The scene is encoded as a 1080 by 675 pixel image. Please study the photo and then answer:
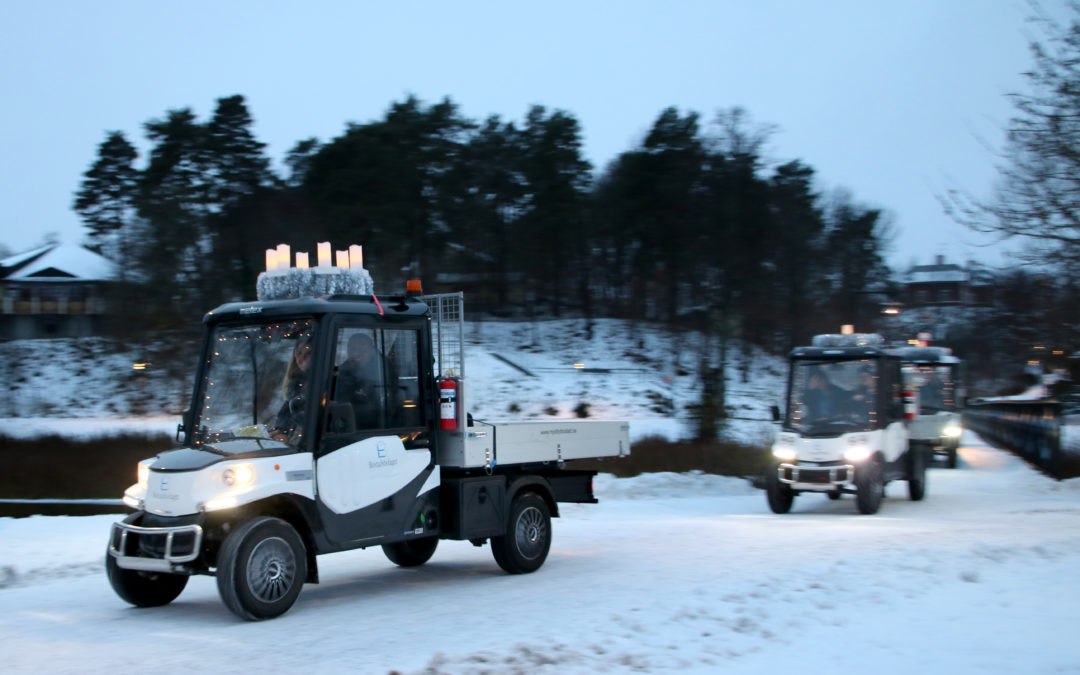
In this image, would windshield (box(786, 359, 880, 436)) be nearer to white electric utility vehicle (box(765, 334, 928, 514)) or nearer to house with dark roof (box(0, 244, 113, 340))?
white electric utility vehicle (box(765, 334, 928, 514))

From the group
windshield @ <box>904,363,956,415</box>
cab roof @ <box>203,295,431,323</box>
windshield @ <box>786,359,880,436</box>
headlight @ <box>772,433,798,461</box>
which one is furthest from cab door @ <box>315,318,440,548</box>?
windshield @ <box>904,363,956,415</box>

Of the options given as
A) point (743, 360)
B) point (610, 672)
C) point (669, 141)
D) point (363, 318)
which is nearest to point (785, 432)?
point (363, 318)

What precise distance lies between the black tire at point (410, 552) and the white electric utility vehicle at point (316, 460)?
4.18ft

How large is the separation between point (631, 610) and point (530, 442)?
2.68 m

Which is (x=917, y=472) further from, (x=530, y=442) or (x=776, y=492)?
(x=530, y=442)

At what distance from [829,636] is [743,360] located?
49233 mm

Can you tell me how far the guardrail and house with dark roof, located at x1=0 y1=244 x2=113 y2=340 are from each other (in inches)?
2190

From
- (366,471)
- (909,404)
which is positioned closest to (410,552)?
(366,471)

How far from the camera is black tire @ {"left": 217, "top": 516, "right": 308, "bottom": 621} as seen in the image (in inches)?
293

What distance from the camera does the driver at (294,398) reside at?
820 centimetres

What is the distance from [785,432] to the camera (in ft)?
54.3

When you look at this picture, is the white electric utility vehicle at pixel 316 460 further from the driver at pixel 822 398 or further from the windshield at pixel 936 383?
the windshield at pixel 936 383

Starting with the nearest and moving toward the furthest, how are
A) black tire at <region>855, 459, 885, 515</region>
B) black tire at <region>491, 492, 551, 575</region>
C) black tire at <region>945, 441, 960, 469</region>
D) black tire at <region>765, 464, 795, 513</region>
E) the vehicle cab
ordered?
black tire at <region>491, 492, 551, 575</region>, black tire at <region>855, 459, 885, 515</region>, black tire at <region>765, 464, 795, 513</region>, the vehicle cab, black tire at <region>945, 441, 960, 469</region>

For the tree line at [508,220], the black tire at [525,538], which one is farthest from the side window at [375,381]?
the tree line at [508,220]
